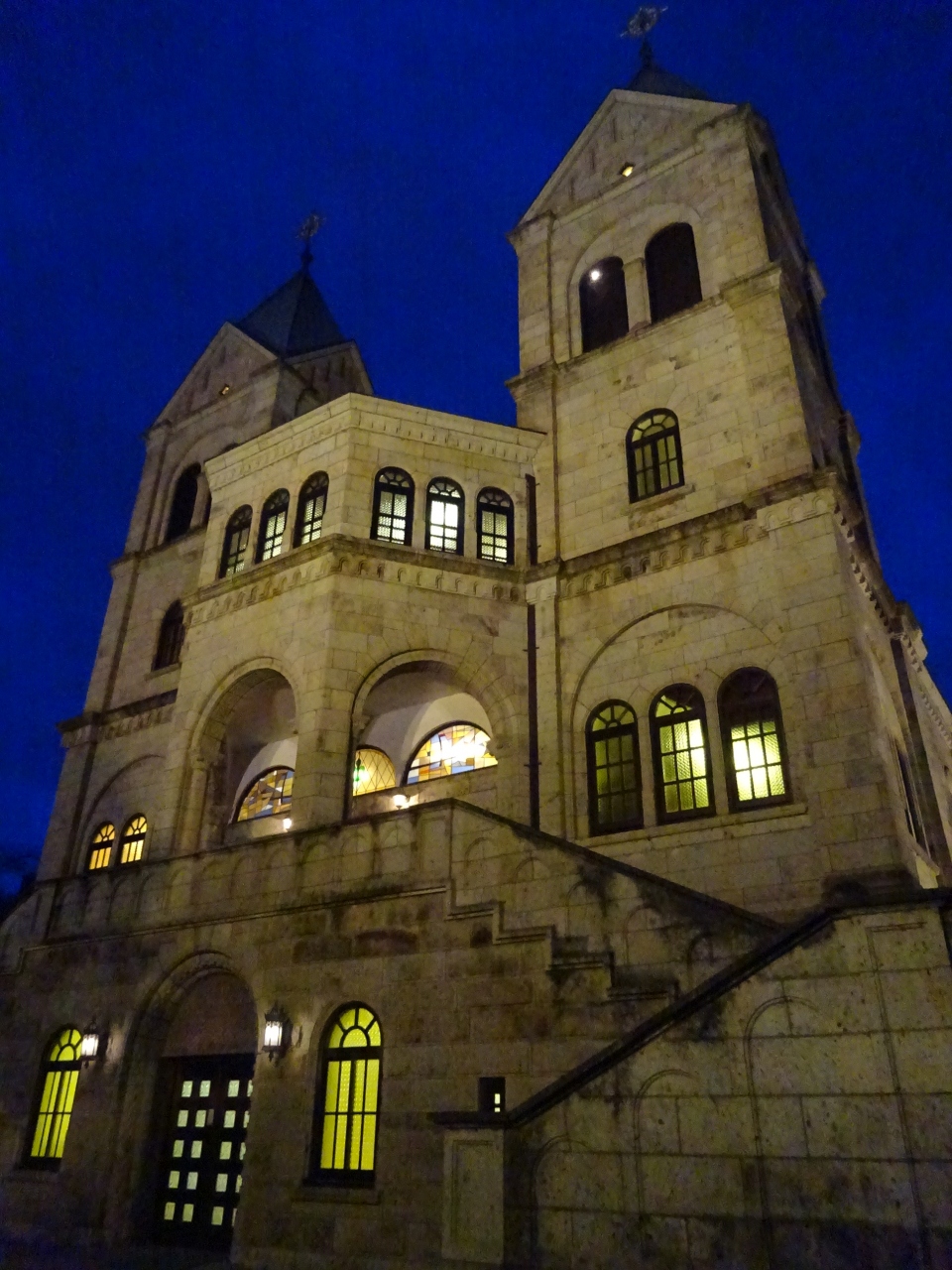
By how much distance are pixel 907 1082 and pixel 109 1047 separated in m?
13.8

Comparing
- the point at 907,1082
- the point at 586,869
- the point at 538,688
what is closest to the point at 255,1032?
the point at 586,869

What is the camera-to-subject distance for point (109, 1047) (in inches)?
645

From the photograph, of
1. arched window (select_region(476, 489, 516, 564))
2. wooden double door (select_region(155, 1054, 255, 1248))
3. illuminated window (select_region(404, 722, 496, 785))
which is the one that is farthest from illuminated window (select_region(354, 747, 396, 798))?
wooden double door (select_region(155, 1054, 255, 1248))

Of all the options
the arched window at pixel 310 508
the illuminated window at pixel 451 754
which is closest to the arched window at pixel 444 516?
the arched window at pixel 310 508

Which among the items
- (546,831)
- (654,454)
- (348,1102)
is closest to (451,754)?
(546,831)

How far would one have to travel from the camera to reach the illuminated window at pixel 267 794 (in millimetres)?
23062

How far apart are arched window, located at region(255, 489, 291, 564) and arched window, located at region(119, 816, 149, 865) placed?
308 inches

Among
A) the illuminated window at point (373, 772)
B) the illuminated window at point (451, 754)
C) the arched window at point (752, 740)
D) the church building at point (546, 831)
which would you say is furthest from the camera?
the illuminated window at point (373, 772)

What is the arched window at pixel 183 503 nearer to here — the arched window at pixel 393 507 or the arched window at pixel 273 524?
the arched window at pixel 273 524

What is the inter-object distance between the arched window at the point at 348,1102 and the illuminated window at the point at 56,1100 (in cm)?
596

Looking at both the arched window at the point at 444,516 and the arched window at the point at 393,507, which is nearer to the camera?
the arched window at the point at 393,507

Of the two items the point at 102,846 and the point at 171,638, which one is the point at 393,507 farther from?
the point at 102,846

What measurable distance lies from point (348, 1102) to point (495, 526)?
1238 cm

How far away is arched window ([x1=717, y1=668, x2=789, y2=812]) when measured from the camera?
15.5 meters
